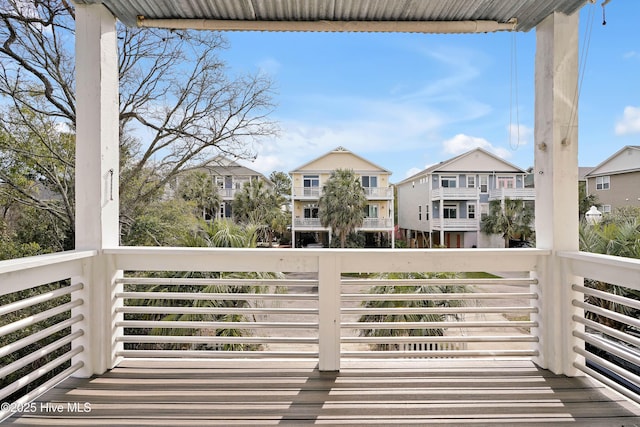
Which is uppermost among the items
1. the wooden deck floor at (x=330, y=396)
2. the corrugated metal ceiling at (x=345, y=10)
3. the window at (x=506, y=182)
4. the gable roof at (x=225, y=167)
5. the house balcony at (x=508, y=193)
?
the corrugated metal ceiling at (x=345, y=10)

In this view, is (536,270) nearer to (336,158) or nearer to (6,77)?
(336,158)

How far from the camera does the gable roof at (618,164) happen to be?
3496 mm

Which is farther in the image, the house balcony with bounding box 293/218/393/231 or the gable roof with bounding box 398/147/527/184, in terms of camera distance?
the gable roof with bounding box 398/147/527/184

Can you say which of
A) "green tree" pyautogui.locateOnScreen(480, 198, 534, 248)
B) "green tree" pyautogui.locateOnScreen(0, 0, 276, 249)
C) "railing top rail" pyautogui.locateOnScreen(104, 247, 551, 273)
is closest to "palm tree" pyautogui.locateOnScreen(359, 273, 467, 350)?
"railing top rail" pyautogui.locateOnScreen(104, 247, 551, 273)

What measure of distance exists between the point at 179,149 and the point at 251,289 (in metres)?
4.66

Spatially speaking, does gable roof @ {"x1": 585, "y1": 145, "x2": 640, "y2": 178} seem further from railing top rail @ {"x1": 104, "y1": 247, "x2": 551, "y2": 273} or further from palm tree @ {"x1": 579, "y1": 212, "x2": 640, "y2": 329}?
railing top rail @ {"x1": 104, "y1": 247, "x2": 551, "y2": 273}

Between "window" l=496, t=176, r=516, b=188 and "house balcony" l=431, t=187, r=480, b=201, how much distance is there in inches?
19.4

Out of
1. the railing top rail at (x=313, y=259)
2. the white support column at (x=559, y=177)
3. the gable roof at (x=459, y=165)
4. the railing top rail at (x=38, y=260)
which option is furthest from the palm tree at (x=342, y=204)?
the railing top rail at (x=38, y=260)

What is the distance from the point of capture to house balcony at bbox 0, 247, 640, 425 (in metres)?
1.77

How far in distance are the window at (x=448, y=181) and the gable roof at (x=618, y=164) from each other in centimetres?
417

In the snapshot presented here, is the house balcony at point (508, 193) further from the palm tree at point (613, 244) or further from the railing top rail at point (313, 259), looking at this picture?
the railing top rail at point (313, 259)

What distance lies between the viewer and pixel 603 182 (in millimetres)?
3670

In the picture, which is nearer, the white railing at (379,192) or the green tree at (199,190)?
the green tree at (199,190)

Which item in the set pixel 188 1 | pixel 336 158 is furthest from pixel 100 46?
pixel 336 158
